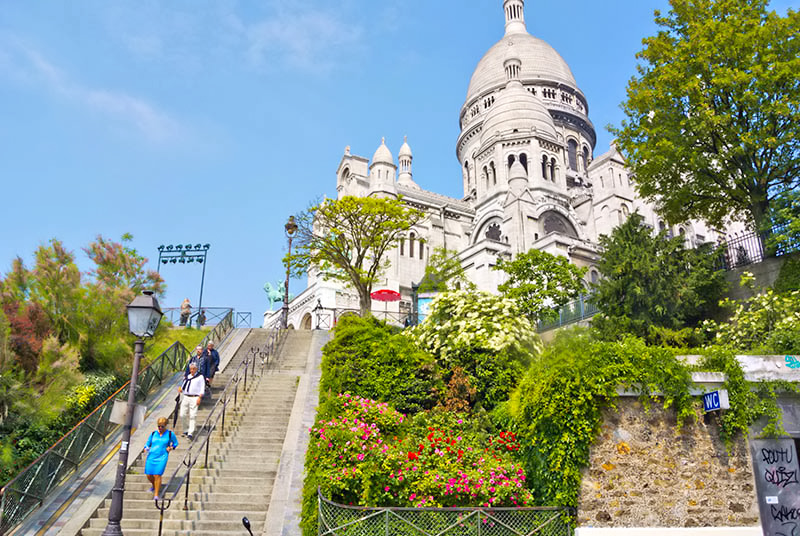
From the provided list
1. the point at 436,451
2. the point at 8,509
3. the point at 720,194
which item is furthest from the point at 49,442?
the point at 720,194

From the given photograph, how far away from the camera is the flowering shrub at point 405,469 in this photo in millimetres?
9508

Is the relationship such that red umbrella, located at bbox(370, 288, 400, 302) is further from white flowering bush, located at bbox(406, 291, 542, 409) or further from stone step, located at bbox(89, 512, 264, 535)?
stone step, located at bbox(89, 512, 264, 535)

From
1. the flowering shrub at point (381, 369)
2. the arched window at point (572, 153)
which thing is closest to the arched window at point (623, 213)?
the arched window at point (572, 153)

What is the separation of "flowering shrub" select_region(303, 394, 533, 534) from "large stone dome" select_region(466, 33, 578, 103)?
6259 cm

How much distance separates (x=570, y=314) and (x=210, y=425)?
15.2 metres

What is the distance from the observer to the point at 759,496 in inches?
376

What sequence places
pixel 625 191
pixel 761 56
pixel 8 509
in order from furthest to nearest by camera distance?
pixel 625 191 < pixel 761 56 < pixel 8 509

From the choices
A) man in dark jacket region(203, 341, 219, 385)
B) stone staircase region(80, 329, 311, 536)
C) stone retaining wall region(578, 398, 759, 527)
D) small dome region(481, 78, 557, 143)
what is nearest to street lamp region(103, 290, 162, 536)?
stone staircase region(80, 329, 311, 536)

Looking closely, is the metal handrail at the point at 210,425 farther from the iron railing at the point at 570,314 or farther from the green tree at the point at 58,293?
the iron railing at the point at 570,314

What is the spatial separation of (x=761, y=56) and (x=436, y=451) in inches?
577

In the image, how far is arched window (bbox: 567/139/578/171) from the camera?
63.8 metres

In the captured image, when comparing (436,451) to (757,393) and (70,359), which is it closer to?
(757,393)

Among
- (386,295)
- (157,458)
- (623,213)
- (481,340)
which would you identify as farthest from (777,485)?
(623,213)

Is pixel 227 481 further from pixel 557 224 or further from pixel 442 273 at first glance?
pixel 557 224
